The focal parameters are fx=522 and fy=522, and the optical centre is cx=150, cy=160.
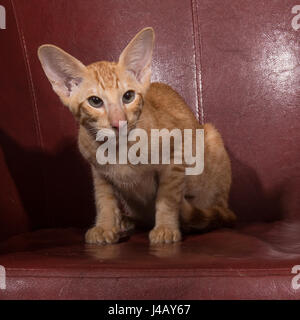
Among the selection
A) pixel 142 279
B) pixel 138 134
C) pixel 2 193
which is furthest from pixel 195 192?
pixel 142 279

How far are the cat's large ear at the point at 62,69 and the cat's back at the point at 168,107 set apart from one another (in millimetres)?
202

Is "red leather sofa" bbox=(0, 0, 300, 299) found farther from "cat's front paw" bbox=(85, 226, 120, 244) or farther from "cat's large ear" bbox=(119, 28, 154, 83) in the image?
"cat's large ear" bbox=(119, 28, 154, 83)

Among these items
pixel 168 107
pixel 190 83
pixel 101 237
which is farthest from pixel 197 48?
pixel 101 237

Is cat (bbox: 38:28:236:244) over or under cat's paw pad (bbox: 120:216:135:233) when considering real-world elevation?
over

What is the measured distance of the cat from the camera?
3.94 feet

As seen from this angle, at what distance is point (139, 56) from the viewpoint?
128cm

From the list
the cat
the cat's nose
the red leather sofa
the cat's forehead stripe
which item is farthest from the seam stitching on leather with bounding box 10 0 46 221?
the cat's nose

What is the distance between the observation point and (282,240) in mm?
1179

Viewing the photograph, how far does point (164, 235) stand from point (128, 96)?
1.10 feet

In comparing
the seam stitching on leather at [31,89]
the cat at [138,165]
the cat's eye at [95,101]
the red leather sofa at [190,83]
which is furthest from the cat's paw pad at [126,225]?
the cat's eye at [95,101]

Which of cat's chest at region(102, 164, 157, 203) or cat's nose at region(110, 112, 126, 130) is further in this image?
cat's chest at region(102, 164, 157, 203)

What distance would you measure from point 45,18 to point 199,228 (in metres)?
0.80

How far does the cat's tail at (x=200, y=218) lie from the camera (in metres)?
1.28

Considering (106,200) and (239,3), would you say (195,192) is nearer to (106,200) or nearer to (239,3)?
(106,200)
